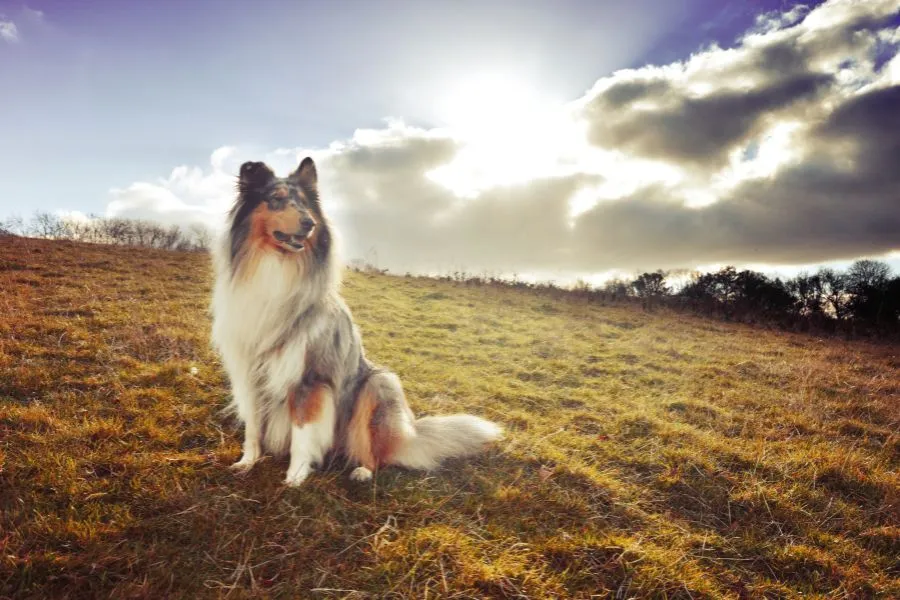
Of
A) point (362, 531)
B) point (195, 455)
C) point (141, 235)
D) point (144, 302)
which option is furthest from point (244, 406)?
point (141, 235)

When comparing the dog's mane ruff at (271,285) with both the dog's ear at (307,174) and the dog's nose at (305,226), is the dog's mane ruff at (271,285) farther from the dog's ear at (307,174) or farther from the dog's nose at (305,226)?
the dog's ear at (307,174)

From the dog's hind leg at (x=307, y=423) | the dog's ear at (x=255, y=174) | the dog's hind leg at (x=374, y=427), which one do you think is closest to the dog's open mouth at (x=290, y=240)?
the dog's ear at (x=255, y=174)

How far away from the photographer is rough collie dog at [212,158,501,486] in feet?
12.8

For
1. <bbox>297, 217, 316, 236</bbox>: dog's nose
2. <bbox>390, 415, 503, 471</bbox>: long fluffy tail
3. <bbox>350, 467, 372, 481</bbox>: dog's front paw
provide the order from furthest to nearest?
<bbox>390, 415, 503, 471</bbox>: long fluffy tail, <bbox>350, 467, 372, 481</bbox>: dog's front paw, <bbox>297, 217, 316, 236</bbox>: dog's nose

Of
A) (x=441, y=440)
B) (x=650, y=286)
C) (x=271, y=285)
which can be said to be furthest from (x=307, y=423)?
(x=650, y=286)

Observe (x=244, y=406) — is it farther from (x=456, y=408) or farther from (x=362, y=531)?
(x=456, y=408)

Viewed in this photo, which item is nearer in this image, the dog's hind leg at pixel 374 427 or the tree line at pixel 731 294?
the dog's hind leg at pixel 374 427

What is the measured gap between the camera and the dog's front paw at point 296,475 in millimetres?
3787

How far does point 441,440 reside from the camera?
4605 millimetres

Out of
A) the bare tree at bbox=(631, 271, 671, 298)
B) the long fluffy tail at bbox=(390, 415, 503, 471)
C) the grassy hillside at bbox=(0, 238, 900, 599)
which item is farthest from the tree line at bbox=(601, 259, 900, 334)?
the long fluffy tail at bbox=(390, 415, 503, 471)

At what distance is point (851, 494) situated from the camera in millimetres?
5117

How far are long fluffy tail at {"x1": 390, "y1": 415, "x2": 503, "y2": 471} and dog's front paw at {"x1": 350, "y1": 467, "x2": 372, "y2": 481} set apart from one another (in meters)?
0.28

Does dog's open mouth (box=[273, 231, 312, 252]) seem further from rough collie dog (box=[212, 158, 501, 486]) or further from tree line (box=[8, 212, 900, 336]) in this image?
tree line (box=[8, 212, 900, 336])

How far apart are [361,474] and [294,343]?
130cm
